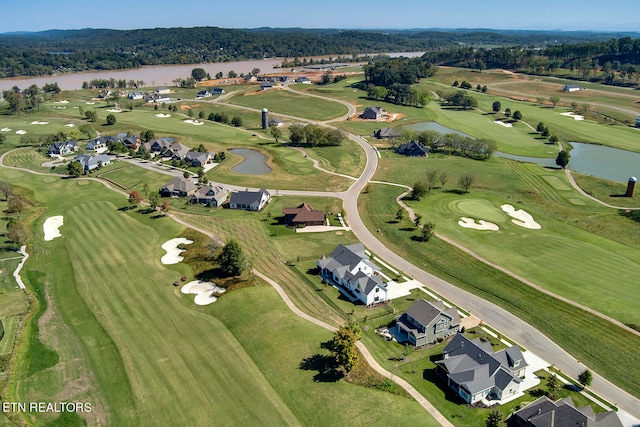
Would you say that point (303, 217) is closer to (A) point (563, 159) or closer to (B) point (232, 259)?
(B) point (232, 259)

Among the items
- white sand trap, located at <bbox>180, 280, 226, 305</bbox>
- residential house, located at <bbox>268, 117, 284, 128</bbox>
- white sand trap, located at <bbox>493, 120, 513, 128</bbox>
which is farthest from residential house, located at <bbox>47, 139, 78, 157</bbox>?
white sand trap, located at <bbox>493, 120, 513, 128</bbox>

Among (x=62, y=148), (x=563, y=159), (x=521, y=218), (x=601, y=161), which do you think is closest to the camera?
(x=521, y=218)

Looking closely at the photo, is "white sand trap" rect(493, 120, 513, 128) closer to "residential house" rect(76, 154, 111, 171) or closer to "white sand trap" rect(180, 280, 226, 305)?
"residential house" rect(76, 154, 111, 171)

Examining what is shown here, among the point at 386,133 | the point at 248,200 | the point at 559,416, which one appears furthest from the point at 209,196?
the point at 386,133

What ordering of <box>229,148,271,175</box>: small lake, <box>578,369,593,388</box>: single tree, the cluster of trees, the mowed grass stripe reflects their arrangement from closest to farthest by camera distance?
1. the mowed grass stripe
2. <box>578,369,593,388</box>: single tree
3. <box>229,148,271,175</box>: small lake
4. the cluster of trees

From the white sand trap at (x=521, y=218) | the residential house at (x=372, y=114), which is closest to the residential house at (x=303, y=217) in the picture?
the white sand trap at (x=521, y=218)

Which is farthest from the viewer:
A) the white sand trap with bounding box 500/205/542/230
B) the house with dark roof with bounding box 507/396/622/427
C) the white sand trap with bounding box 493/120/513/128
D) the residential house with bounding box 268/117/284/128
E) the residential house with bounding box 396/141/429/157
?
the white sand trap with bounding box 493/120/513/128

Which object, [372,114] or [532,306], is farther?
[372,114]
